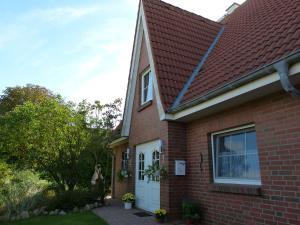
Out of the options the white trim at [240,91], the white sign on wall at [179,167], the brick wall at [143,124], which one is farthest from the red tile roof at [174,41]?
the white sign on wall at [179,167]

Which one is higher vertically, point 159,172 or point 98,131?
point 98,131

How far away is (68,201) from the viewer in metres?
10.1

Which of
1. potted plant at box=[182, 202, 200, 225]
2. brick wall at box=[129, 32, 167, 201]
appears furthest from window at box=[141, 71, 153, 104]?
potted plant at box=[182, 202, 200, 225]

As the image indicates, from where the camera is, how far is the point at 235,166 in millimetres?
6254

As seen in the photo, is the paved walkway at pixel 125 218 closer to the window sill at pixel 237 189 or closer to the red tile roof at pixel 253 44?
the window sill at pixel 237 189

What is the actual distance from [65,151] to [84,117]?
183 cm

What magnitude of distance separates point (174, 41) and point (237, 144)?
4887mm

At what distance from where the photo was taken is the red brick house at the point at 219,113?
4.88 meters

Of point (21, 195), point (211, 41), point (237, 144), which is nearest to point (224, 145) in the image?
point (237, 144)

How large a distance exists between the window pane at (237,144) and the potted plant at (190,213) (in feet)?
5.73

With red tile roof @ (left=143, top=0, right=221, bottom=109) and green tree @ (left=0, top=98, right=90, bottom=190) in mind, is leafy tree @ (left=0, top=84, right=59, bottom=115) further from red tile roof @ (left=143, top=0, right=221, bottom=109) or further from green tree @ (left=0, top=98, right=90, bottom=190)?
red tile roof @ (left=143, top=0, right=221, bottom=109)

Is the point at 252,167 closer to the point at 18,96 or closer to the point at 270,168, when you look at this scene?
the point at 270,168

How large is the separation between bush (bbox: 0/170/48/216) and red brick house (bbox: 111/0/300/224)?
3.53 metres

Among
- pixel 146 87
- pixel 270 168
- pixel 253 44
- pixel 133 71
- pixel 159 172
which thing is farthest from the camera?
pixel 133 71
